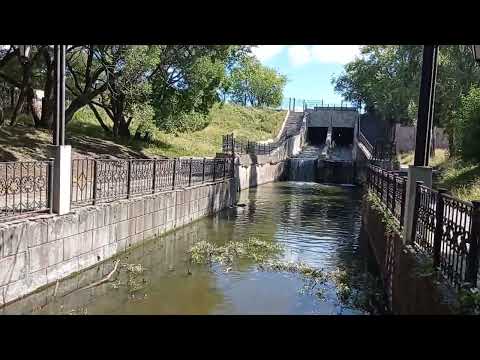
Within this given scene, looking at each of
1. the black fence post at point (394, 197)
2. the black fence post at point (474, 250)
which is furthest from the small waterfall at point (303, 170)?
the black fence post at point (474, 250)

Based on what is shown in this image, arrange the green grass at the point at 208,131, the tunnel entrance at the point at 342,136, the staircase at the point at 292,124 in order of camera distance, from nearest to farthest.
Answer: the green grass at the point at 208,131
the staircase at the point at 292,124
the tunnel entrance at the point at 342,136

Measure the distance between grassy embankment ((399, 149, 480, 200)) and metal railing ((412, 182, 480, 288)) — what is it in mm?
7507

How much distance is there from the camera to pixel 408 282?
614cm

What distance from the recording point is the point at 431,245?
6.34m

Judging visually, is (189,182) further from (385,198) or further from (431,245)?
(431,245)

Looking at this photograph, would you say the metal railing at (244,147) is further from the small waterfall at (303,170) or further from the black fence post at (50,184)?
the black fence post at (50,184)

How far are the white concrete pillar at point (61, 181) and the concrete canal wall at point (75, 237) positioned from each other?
0.19 meters

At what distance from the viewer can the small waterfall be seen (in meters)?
35.3

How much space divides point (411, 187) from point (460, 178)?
1164 cm

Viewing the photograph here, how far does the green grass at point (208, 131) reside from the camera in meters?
24.6

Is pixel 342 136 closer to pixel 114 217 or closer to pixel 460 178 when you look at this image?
pixel 460 178

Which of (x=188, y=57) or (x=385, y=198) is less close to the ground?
(x=188, y=57)
